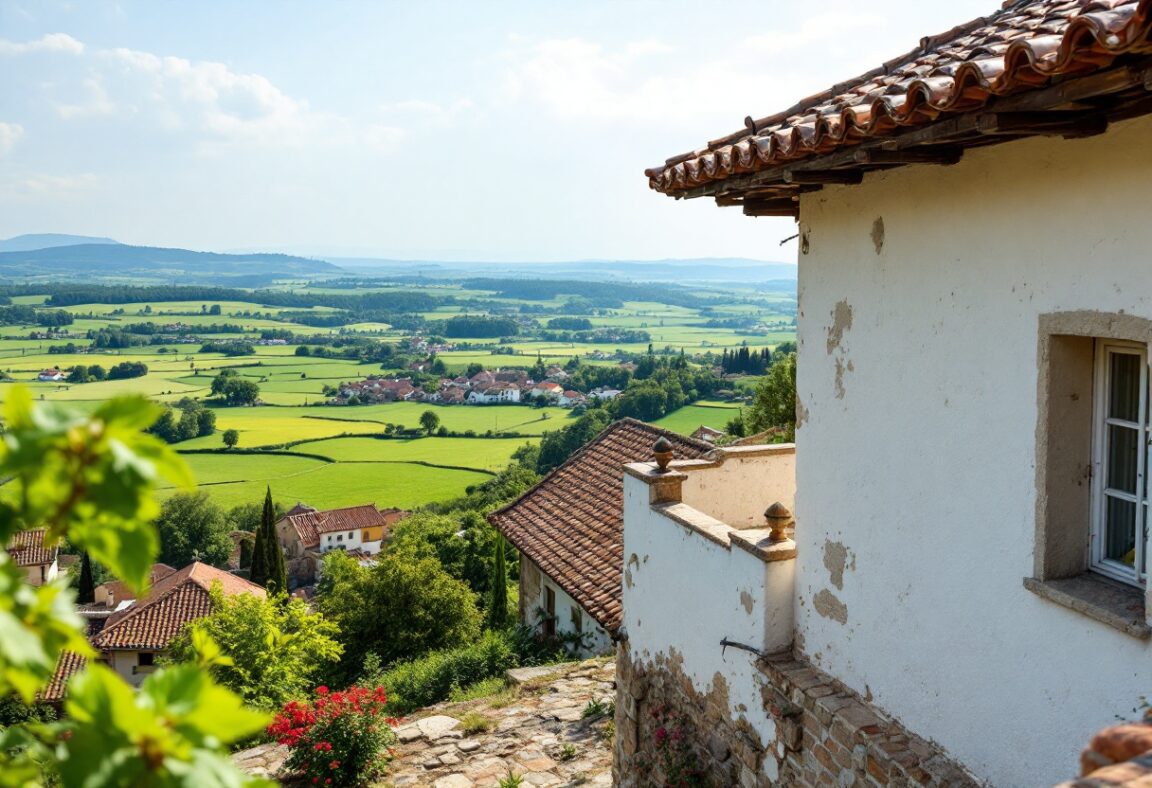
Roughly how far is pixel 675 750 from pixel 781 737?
1.54 m

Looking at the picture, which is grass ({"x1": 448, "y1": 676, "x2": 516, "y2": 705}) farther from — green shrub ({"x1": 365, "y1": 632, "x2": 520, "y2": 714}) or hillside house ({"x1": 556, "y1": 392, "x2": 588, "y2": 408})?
hillside house ({"x1": 556, "y1": 392, "x2": 588, "y2": 408})

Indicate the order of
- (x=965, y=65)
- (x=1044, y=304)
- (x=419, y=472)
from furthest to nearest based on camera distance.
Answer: (x=419, y=472)
(x=1044, y=304)
(x=965, y=65)

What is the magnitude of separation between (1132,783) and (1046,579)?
1.88 m

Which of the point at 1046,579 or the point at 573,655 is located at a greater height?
the point at 1046,579

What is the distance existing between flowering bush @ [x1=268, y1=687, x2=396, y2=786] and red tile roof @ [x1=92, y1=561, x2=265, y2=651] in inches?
986

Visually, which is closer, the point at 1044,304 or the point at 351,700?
the point at 1044,304

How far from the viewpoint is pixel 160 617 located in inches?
1435

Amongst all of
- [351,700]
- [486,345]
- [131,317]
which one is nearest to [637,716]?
[351,700]

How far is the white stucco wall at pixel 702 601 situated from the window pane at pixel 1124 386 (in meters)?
2.42

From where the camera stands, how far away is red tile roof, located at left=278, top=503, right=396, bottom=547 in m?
59.2

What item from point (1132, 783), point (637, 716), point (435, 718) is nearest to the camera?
point (1132, 783)

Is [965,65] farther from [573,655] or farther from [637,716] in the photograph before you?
[573,655]

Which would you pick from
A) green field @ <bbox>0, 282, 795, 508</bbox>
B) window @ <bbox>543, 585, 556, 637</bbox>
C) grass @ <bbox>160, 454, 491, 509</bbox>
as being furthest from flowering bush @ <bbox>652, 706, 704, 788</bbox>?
grass @ <bbox>160, 454, 491, 509</bbox>

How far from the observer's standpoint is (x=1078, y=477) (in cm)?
398
